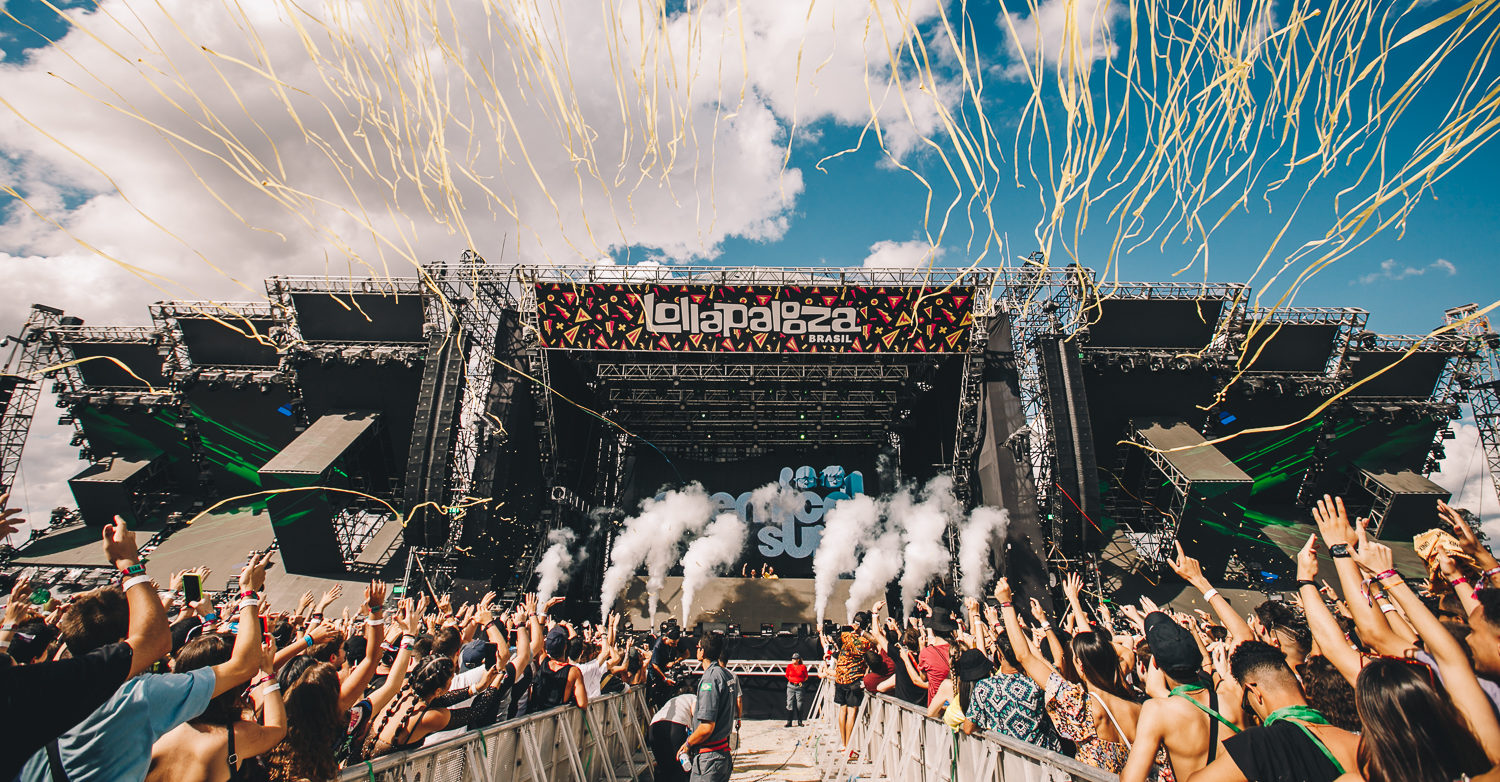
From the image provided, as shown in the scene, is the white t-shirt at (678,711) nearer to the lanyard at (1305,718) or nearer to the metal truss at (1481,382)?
the lanyard at (1305,718)

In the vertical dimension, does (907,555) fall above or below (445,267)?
below

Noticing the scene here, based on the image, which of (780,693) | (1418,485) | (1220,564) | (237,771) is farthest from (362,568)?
(1418,485)

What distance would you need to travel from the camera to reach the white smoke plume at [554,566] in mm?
13664

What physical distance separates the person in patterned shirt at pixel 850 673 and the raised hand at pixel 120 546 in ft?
17.4

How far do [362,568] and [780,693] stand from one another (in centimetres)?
1098

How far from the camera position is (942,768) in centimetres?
352

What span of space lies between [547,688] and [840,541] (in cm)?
1390

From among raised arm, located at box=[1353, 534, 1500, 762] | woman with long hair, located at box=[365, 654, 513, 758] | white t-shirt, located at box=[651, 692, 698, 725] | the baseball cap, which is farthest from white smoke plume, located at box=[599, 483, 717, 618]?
raised arm, located at box=[1353, 534, 1500, 762]

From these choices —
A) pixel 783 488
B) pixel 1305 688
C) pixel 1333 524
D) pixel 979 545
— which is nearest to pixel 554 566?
pixel 783 488

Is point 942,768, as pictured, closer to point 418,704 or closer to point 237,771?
point 418,704

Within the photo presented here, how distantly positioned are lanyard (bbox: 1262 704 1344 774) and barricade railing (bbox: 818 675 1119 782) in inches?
23.4

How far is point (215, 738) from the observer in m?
1.73

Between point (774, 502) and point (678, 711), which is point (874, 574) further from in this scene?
point (678, 711)

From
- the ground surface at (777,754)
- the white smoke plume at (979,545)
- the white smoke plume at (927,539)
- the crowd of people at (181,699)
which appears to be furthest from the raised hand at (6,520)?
the white smoke plume at (927,539)
